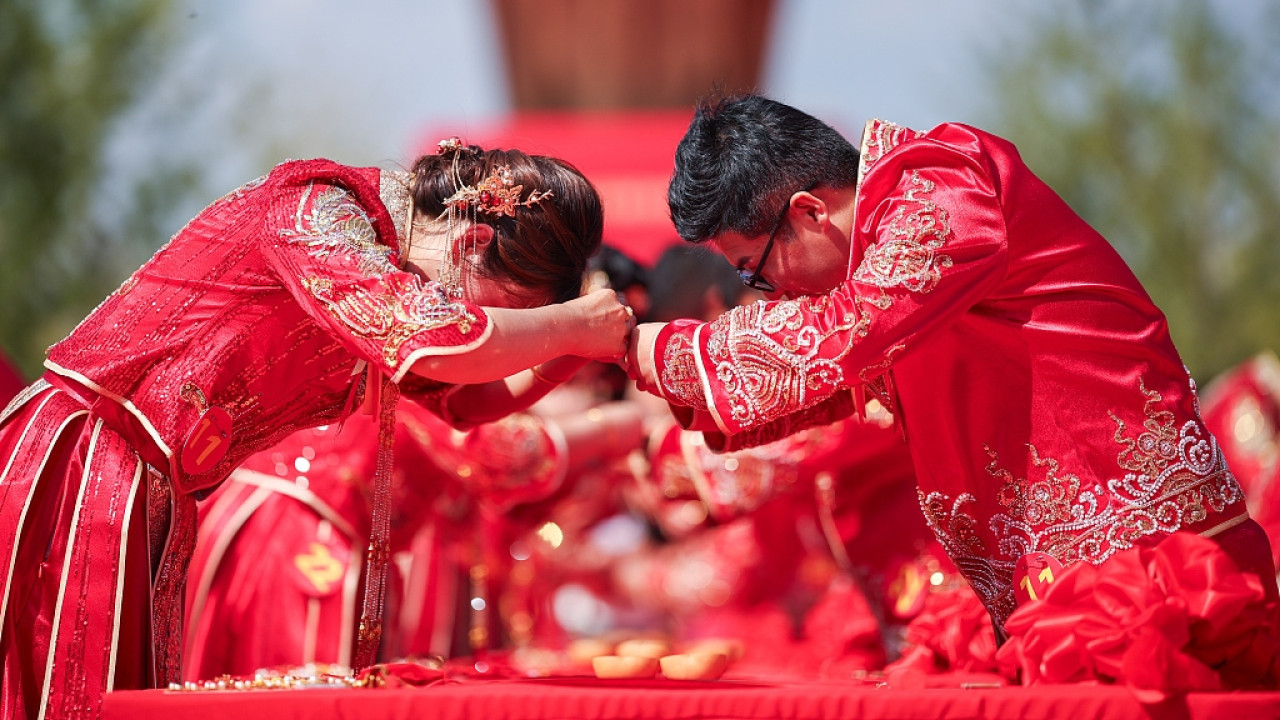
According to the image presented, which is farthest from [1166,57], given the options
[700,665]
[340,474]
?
[700,665]

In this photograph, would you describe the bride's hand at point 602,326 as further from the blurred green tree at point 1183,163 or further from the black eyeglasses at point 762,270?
the blurred green tree at point 1183,163

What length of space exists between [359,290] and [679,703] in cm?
70

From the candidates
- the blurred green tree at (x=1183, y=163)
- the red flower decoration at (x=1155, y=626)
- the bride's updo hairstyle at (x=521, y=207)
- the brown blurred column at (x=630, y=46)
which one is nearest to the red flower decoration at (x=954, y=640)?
the red flower decoration at (x=1155, y=626)

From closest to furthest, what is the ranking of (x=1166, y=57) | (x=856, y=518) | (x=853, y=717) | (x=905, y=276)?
(x=853, y=717)
(x=905, y=276)
(x=856, y=518)
(x=1166, y=57)

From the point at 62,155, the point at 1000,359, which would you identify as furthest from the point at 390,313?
the point at 62,155

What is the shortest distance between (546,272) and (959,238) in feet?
2.12

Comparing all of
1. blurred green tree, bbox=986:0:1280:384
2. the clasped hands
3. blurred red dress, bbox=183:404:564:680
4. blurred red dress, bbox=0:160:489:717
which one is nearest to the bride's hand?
the clasped hands

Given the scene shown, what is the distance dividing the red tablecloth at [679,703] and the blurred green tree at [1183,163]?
20.2ft

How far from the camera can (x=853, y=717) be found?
1.63m

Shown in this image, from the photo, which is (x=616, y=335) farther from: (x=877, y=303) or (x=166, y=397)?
(x=166, y=397)

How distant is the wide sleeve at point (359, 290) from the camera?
182 centimetres

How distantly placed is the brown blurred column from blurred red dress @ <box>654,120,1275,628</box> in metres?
10.5

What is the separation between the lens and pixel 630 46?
12.5m

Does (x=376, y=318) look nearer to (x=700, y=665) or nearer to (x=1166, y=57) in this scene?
(x=700, y=665)
